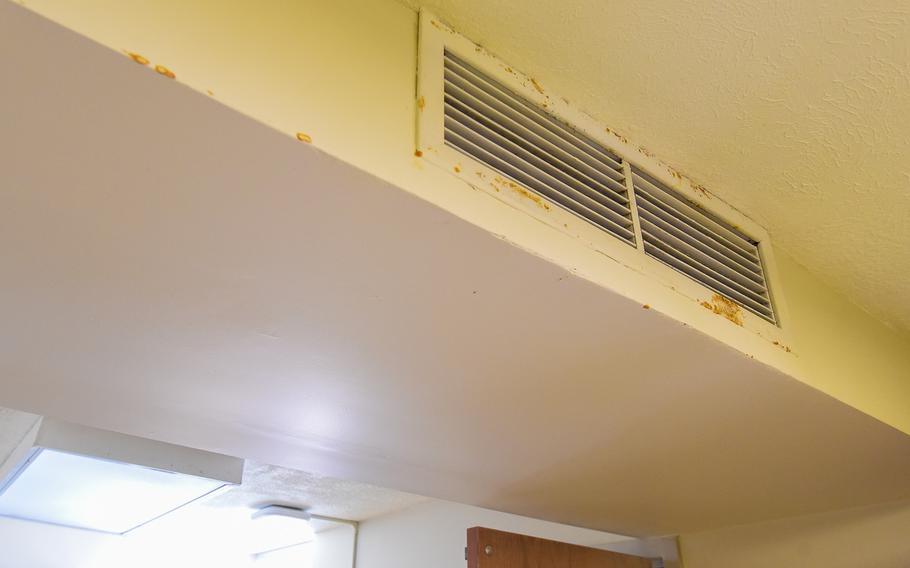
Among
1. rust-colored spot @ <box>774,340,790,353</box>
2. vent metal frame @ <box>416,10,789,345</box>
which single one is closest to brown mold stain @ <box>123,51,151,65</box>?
vent metal frame @ <box>416,10,789,345</box>

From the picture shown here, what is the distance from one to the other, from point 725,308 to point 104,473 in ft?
5.93

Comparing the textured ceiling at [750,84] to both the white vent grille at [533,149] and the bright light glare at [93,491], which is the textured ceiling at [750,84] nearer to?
the white vent grille at [533,149]

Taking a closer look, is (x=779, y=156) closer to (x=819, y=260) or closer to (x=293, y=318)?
(x=819, y=260)

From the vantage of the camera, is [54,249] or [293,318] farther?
[293,318]

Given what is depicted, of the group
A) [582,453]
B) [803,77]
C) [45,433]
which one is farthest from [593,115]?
[45,433]

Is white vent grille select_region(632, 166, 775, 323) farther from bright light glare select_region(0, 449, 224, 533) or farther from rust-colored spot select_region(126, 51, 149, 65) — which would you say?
bright light glare select_region(0, 449, 224, 533)

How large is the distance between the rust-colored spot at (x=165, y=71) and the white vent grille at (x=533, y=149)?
276 millimetres

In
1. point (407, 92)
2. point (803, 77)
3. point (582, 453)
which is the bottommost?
point (582, 453)

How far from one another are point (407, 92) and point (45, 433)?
1.59 meters

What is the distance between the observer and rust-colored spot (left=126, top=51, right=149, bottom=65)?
464 millimetres

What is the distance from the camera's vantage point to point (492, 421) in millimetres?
1115

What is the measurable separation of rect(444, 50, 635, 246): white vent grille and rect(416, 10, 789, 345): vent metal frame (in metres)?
0.01

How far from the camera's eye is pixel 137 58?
0.47 metres

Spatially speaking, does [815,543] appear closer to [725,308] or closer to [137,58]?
[725,308]
